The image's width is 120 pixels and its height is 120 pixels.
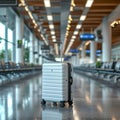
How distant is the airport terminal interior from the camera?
832 centimetres

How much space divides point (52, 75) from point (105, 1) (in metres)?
17.1

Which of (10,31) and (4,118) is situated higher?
(10,31)

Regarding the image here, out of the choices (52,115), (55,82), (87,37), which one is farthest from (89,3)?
(52,115)

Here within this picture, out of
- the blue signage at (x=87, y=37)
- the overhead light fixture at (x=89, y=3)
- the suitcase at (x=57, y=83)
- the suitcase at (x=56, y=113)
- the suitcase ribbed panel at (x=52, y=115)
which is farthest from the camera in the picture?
the blue signage at (x=87, y=37)

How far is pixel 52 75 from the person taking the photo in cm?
946

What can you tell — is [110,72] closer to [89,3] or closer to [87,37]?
[89,3]

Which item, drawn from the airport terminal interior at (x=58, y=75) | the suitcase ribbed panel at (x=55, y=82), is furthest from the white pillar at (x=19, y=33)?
the suitcase ribbed panel at (x=55, y=82)

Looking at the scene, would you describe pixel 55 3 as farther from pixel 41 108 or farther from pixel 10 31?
pixel 41 108

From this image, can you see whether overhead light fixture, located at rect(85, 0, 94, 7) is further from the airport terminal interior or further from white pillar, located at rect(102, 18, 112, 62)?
white pillar, located at rect(102, 18, 112, 62)

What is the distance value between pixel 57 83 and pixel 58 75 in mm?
222

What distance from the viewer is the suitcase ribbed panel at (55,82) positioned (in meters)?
9.16

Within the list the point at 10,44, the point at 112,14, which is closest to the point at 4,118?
the point at 112,14

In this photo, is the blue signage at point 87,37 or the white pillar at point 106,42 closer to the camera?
the white pillar at point 106,42

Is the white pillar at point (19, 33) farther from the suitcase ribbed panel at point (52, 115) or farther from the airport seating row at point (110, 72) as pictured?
the suitcase ribbed panel at point (52, 115)
